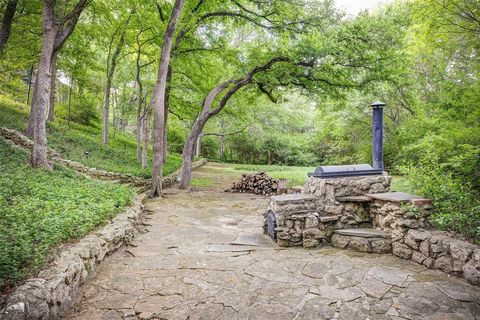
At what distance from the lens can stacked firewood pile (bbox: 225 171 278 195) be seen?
33.2 ft

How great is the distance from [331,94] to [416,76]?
2727 millimetres

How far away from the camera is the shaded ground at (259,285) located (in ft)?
8.49

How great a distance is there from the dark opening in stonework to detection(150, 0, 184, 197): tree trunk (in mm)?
4609

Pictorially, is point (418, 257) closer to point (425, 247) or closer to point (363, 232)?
point (425, 247)

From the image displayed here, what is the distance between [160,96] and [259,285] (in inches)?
264

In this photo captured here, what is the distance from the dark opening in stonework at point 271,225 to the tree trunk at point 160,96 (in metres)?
4.61

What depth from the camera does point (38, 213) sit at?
350 cm

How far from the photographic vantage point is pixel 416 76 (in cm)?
908

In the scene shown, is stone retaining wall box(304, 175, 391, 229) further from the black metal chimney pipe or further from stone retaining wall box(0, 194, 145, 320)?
stone retaining wall box(0, 194, 145, 320)

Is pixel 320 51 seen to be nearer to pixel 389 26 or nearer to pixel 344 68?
pixel 344 68

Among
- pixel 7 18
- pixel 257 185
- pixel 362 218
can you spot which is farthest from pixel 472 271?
pixel 7 18

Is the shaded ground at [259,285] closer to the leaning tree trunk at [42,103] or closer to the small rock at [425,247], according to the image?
the small rock at [425,247]

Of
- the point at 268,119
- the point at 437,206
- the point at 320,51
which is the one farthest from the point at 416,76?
the point at 268,119

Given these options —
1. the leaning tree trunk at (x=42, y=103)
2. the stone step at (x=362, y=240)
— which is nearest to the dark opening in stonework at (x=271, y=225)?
the stone step at (x=362, y=240)
